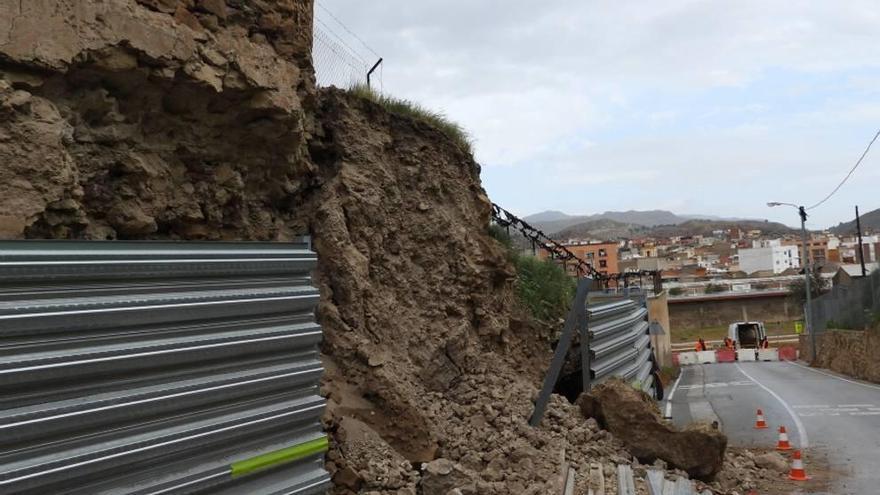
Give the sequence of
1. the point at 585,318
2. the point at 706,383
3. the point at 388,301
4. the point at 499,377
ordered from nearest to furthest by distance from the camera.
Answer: the point at 388,301 < the point at 499,377 < the point at 585,318 < the point at 706,383

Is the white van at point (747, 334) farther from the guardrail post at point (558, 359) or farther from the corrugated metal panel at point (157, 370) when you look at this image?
the corrugated metal panel at point (157, 370)

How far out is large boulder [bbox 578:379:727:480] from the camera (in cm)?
731

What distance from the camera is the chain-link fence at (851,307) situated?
984 inches

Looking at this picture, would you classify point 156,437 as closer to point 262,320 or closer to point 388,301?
point 262,320

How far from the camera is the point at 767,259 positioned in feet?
447

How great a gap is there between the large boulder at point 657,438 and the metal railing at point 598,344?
735 mm

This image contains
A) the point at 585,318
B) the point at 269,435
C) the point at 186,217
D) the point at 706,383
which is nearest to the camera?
the point at 269,435

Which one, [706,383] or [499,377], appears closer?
[499,377]

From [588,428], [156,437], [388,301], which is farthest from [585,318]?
[156,437]

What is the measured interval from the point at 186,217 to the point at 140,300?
1.99 m

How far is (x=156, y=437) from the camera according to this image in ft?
9.04

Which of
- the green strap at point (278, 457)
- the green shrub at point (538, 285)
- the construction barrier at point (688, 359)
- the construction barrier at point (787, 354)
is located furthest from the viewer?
the construction barrier at point (787, 354)

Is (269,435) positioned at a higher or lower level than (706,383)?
higher

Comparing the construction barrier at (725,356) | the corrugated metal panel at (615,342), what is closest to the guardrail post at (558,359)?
the corrugated metal panel at (615,342)
